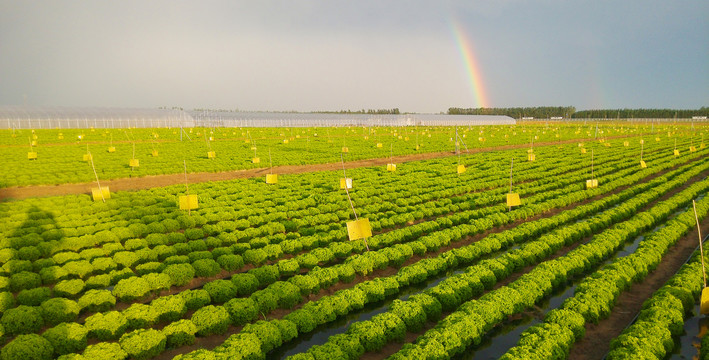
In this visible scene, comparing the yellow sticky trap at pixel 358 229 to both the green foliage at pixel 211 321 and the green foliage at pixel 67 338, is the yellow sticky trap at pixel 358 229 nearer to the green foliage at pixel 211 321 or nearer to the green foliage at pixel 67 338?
the green foliage at pixel 211 321

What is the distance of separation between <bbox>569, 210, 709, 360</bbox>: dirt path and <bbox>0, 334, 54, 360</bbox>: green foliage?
10.7 meters

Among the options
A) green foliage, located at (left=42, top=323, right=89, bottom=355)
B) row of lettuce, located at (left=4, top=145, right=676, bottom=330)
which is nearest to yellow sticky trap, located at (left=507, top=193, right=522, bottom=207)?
row of lettuce, located at (left=4, top=145, right=676, bottom=330)

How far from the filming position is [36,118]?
78.8m

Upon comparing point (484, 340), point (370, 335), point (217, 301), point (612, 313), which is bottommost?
point (484, 340)

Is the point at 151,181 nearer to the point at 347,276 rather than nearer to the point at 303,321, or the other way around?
the point at 347,276

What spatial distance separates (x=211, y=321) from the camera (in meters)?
9.29

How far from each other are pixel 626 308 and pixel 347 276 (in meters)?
7.36

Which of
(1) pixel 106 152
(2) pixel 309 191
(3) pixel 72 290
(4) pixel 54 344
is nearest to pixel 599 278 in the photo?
(4) pixel 54 344

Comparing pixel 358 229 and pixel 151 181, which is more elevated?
pixel 358 229

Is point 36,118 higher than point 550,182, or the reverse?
point 36,118

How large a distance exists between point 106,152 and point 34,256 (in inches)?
1339

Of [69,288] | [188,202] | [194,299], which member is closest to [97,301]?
[69,288]

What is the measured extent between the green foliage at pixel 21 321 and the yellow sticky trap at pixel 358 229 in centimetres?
803

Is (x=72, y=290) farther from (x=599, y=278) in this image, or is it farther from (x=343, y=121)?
(x=343, y=121)
